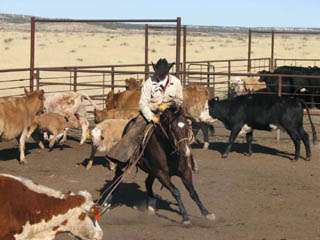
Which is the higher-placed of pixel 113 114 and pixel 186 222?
pixel 113 114

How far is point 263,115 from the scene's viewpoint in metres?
12.4

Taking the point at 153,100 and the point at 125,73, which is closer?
the point at 153,100

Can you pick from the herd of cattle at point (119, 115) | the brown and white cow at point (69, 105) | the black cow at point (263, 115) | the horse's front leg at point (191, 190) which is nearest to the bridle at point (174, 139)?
the horse's front leg at point (191, 190)

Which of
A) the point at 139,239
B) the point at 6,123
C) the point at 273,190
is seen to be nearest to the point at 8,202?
the point at 139,239

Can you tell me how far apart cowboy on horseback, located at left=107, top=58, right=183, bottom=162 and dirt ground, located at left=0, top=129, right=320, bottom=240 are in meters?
0.80

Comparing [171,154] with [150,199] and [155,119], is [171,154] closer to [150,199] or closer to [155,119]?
[155,119]

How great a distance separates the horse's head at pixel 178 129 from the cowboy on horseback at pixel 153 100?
0.21 meters

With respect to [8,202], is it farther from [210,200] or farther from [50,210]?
[210,200]

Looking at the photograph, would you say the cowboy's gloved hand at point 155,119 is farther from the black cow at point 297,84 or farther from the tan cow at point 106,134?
the black cow at point 297,84

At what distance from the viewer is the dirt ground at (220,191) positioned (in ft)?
24.6

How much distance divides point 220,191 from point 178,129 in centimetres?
225

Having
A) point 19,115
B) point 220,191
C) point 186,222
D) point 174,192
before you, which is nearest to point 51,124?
point 19,115

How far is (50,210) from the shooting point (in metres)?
4.96

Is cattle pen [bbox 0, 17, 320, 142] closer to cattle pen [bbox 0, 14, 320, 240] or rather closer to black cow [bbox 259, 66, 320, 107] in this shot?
black cow [bbox 259, 66, 320, 107]
